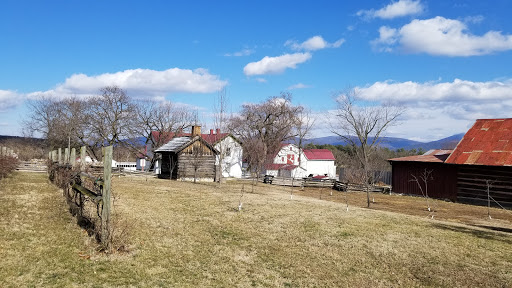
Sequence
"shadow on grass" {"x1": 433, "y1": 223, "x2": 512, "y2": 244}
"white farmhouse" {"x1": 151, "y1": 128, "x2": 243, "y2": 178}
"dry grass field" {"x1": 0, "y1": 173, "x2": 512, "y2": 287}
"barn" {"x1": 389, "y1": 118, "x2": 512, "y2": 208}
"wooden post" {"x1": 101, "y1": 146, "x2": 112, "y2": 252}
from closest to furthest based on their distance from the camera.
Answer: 1. "dry grass field" {"x1": 0, "y1": 173, "x2": 512, "y2": 287}
2. "wooden post" {"x1": 101, "y1": 146, "x2": 112, "y2": 252}
3. "shadow on grass" {"x1": 433, "y1": 223, "x2": 512, "y2": 244}
4. "barn" {"x1": 389, "y1": 118, "x2": 512, "y2": 208}
5. "white farmhouse" {"x1": 151, "y1": 128, "x2": 243, "y2": 178}

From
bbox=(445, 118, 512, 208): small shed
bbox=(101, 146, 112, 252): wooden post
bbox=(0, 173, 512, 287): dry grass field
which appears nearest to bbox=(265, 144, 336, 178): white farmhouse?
bbox=(445, 118, 512, 208): small shed

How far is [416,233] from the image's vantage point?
13547 millimetres

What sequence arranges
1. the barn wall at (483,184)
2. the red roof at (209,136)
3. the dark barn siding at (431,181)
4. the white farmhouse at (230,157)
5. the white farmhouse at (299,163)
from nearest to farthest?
the barn wall at (483,184)
the dark barn siding at (431,181)
the red roof at (209,136)
the white farmhouse at (230,157)
the white farmhouse at (299,163)

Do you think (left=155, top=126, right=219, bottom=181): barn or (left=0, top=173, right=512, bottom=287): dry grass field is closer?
(left=0, top=173, right=512, bottom=287): dry grass field

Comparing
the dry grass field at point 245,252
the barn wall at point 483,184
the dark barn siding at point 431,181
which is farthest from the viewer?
the dark barn siding at point 431,181

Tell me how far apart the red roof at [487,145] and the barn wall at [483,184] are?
0.61 metres

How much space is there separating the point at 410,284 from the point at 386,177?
38757 millimetres

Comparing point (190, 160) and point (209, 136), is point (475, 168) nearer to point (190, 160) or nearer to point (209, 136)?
point (190, 160)

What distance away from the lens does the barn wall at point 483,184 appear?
83.9 feet

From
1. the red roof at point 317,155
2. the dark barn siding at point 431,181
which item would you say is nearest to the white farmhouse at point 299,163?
the red roof at point 317,155

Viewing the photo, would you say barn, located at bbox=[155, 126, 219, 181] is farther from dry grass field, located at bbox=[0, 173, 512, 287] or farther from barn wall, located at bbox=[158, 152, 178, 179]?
dry grass field, located at bbox=[0, 173, 512, 287]

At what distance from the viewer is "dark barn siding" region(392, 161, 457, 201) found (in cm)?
2919

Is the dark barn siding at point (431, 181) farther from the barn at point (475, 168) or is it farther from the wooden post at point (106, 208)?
the wooden post at point (106, 208)

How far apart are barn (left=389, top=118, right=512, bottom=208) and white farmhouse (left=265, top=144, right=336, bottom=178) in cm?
2753
